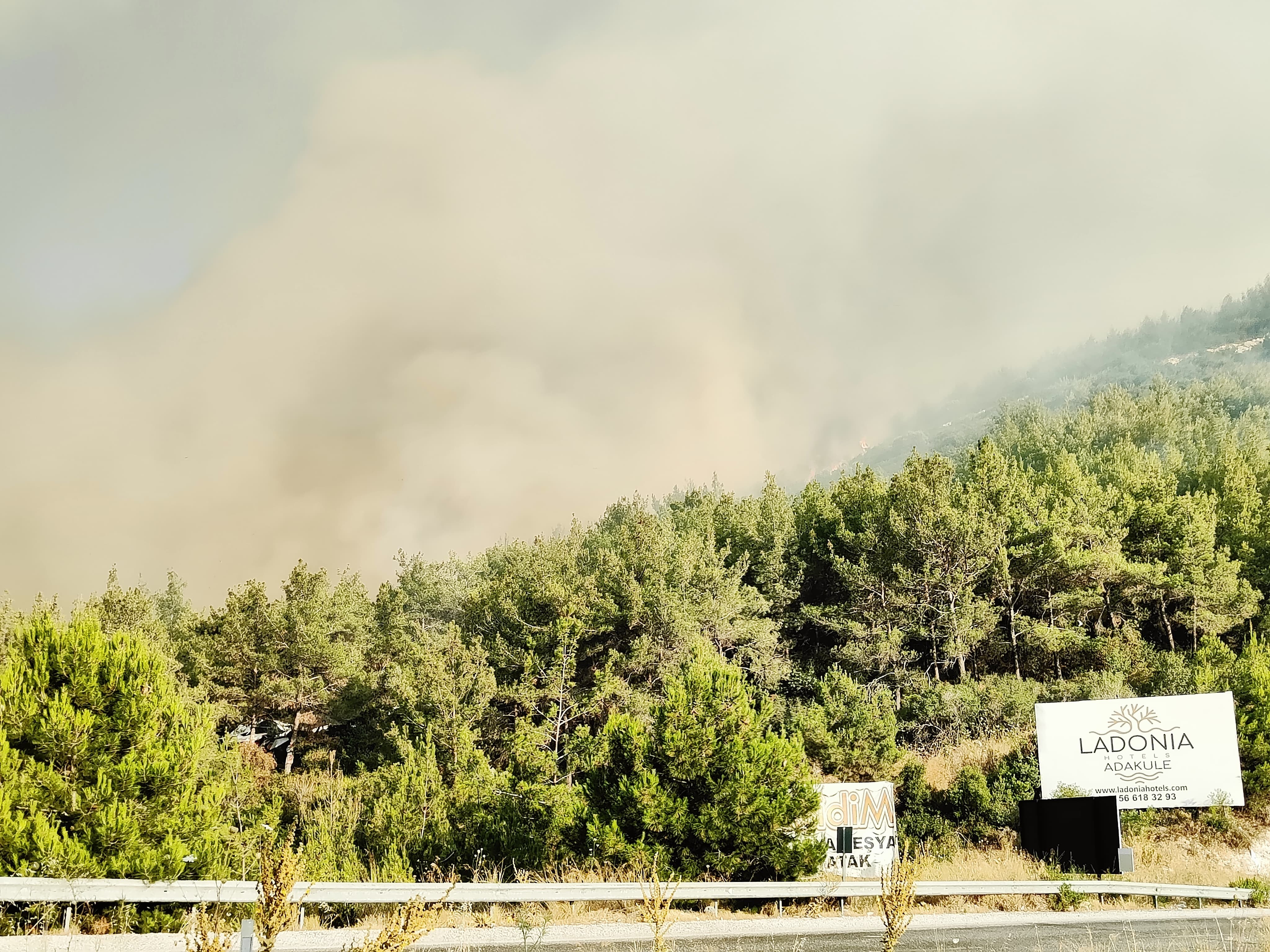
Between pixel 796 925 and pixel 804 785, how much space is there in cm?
369

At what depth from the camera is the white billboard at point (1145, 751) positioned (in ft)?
81.9

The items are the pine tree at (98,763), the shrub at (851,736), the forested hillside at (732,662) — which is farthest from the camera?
the shrub at (851,736)

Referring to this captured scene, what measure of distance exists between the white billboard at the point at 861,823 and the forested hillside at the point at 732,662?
2.14m

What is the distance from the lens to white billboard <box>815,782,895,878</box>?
69.6 ft

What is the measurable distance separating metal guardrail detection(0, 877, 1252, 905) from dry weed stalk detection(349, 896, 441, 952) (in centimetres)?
244

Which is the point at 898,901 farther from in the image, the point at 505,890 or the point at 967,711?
the point at 967,711

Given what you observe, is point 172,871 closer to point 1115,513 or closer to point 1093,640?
point 1093,640

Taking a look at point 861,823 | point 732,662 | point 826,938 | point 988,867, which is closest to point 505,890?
point 826,938

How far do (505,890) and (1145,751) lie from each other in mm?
20782

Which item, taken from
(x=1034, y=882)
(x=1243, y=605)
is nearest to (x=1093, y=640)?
(x=1243, y=605)

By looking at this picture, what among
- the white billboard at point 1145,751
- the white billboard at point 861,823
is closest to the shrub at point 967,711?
the white billboard at point 1145,751

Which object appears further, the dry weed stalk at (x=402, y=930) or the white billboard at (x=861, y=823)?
the white billboard at (x=861, y=823)

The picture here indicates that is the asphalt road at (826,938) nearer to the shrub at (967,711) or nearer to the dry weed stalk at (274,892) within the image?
the dry weed stalk at (274,892)

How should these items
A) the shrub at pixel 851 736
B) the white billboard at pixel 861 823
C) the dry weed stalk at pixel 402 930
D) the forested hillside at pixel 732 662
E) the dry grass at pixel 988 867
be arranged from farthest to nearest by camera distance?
1. the shrub at pixel 851 736
2. the white billboard at pixel 861 823
3. the dry grass at pixel 988 867
4. the forested hillside at pixel 732 662
5. the dry weed stalk at pixel 402 930
